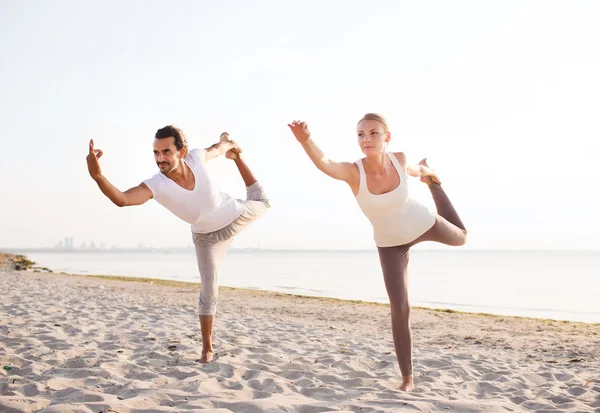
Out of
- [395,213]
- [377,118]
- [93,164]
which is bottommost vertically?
[395,213]

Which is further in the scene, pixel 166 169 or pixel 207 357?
pixel 207 357

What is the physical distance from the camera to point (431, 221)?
423 cm

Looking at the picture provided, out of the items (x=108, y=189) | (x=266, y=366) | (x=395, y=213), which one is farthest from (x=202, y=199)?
(x=395, y=213)

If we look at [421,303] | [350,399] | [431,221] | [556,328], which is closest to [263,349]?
[350,399]

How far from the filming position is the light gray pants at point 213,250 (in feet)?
16.6

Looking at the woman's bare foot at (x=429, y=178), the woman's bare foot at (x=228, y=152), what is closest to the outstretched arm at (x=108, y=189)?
the woman's bare foot at (x=228, y=152)

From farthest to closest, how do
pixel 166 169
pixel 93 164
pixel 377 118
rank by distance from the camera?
1. pixel 166 169
2. pixel 377 118
3. pixel 93 164

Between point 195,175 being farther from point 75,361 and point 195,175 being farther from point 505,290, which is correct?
point 505,290

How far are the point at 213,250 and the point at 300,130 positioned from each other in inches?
70.3

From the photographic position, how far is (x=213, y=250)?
16.8ft

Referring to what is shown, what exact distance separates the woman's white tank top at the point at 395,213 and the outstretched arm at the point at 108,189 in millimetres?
1881

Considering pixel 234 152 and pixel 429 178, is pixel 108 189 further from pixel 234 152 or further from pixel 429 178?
pixel 429 178

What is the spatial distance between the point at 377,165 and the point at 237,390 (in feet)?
6.93

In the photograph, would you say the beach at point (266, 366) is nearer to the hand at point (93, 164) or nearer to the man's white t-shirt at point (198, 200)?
the man's white t-shirt at point (198, 200)
